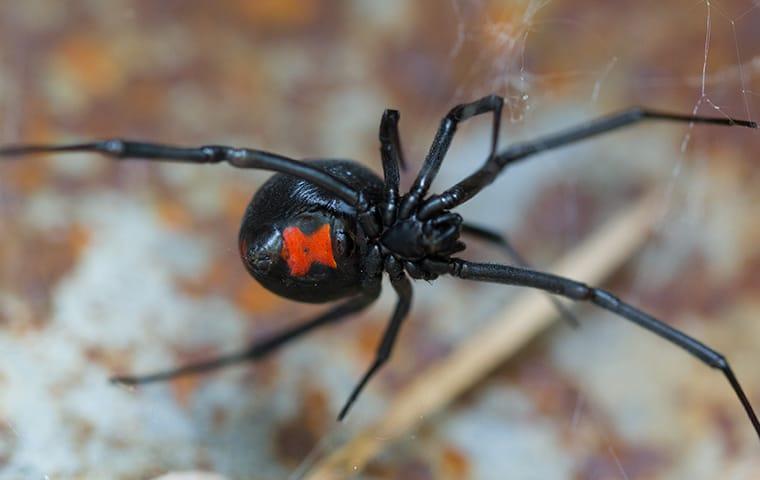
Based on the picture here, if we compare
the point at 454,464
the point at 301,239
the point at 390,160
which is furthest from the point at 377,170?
the point at 454,464

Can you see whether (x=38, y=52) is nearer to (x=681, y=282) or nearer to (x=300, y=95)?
(x=300, y=95)

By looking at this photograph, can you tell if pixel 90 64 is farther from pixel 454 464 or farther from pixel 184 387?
pixel 454 464

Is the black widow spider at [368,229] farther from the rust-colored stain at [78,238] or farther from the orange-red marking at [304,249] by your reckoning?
the rust-colored stain at [78,238]

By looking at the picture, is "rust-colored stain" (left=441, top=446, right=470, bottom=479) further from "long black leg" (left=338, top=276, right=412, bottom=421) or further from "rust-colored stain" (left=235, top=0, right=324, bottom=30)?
"rust-colored stain" (left=235, top=0, right=324, bottom=30)

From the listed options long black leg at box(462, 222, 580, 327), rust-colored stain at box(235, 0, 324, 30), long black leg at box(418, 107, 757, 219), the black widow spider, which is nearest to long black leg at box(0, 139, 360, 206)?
the black widow spider

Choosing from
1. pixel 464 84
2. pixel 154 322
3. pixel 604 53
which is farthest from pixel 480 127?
pixel 154 322
